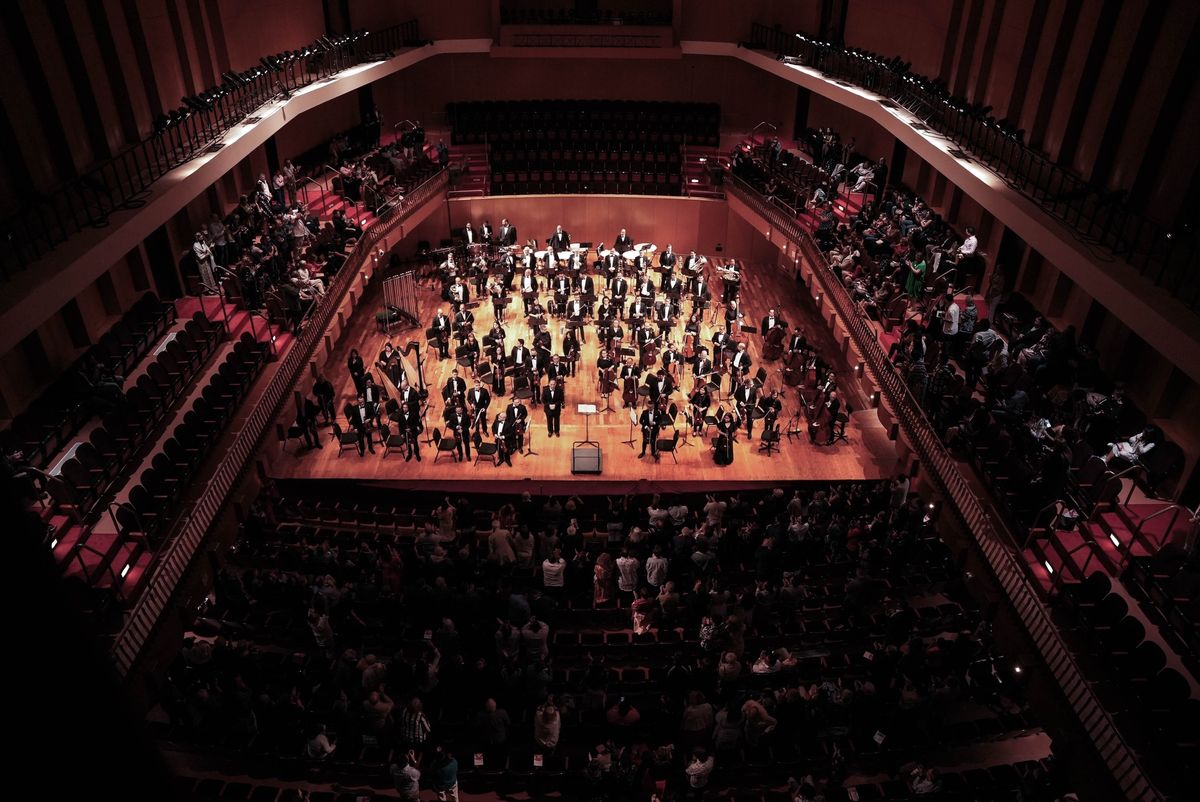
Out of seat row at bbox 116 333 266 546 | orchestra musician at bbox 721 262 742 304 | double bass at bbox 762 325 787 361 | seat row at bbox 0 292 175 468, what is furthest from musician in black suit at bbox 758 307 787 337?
seat row at bbox 0 292 175 468

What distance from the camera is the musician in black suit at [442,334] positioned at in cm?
1748

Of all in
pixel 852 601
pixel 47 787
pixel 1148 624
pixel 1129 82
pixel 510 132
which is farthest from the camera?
pixel 510 132

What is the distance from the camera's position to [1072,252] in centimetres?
1098

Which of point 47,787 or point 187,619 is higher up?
point 47,787

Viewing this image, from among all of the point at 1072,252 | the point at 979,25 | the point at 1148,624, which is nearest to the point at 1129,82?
the point at 1072,252

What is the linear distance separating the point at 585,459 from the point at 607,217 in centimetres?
1136

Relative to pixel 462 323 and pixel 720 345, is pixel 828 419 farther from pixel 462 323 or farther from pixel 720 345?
pixel 462 323

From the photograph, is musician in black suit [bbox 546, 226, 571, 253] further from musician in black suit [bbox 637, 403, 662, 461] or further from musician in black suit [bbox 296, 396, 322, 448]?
musician in black suit [bbox 296, 396, 322, 448]

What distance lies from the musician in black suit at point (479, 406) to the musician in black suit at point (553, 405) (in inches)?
41.4

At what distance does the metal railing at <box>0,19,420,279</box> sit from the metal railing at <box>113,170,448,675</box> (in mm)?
3278

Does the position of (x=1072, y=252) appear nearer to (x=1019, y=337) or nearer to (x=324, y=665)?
(x=1019, y=337)

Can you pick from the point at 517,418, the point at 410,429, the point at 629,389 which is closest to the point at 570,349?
the point at 629,389

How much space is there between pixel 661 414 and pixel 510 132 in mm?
13382

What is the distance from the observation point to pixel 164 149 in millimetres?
12656
